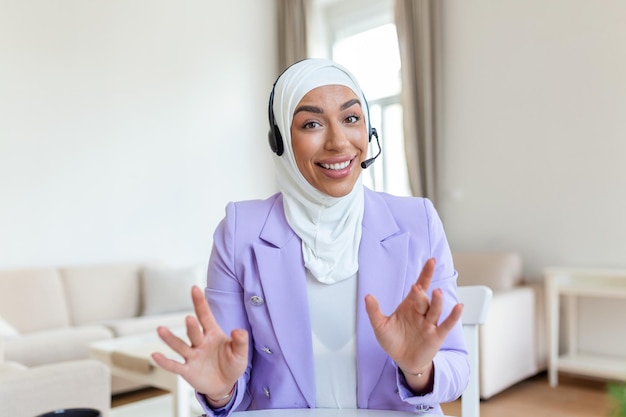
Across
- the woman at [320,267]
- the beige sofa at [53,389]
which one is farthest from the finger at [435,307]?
the beige sofa at [53,389]

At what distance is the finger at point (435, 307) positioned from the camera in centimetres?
78

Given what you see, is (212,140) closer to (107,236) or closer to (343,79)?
(107,236)

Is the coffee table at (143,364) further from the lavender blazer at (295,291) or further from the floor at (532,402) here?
the lavender blazer at (295,291)

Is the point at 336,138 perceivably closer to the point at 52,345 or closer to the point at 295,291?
the point at 295,291

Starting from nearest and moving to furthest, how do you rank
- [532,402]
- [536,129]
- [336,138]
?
[336,138] → [532,402] → [536,129]

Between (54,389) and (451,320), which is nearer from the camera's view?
(451,320)

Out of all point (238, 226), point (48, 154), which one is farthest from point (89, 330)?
point (238, 226)

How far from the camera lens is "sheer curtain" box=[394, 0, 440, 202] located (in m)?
4.27

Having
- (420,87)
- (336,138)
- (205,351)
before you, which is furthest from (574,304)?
(205,351)

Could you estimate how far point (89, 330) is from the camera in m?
3.46

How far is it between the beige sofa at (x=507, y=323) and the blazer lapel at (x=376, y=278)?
212 cm

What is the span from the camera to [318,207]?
1.13 m

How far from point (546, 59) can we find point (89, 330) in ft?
11.1

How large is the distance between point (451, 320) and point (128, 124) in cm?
411
